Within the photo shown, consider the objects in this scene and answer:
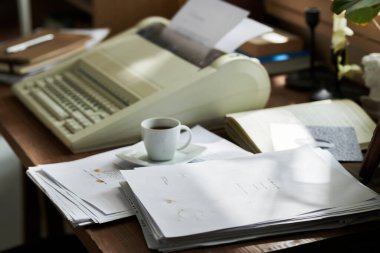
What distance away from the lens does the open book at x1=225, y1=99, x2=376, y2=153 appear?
4.45 ft

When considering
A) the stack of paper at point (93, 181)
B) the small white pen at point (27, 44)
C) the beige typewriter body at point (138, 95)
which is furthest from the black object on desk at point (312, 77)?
the small white pen at point (27, 44)

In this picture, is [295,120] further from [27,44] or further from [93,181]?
[27,44]

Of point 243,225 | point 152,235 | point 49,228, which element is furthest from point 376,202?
point 49,228

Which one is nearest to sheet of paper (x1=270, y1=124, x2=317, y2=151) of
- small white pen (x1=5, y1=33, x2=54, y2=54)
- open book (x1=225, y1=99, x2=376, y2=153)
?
open book (x1=225, y1=99, x2=376, y2=153)

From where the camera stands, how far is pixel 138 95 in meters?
1.49

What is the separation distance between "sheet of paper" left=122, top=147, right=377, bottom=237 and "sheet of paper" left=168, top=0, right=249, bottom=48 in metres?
0.43

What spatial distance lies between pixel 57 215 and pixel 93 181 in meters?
0.93

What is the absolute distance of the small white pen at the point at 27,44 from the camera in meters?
1.90

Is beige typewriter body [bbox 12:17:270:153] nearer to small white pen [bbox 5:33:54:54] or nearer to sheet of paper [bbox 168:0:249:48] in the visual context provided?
sheet of paper [bbox 168:0:249:48]

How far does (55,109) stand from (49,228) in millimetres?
683

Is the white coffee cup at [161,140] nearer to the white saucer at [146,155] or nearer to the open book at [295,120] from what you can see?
the white saucer at [146,155]

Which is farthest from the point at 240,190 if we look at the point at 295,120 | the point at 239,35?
the point at 239,35

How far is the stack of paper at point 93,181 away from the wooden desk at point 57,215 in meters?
0.02

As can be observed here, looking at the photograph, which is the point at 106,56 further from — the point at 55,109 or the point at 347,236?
the point at 347,236
